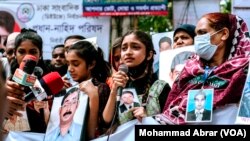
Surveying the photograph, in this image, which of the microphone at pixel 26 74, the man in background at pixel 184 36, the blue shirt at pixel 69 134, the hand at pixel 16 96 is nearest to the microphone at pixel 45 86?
the microphone at pixel 26 74

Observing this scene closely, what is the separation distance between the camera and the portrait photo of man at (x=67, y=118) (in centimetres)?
440

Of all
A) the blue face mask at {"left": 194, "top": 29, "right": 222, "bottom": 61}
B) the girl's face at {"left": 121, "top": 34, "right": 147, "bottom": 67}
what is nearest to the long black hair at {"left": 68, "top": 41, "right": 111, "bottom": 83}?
the girl's face at {"left": 121, "top": 34, "right": 147, "bottom": 67}

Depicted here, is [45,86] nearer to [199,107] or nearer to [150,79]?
[150,79]

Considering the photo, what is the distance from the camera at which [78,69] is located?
4469 millimetres

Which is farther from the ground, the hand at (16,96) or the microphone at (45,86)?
the hand at (16,96)

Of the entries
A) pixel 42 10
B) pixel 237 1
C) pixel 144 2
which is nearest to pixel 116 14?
pixel 144 2

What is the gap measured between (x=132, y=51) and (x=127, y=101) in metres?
0.37

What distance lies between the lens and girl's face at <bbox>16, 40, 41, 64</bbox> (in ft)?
15.6

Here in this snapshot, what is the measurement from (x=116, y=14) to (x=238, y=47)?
13.5 ft

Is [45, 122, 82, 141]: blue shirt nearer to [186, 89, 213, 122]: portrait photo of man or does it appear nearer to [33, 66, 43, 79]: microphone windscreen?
[33, 66, 43, 79]: microphone windscreen

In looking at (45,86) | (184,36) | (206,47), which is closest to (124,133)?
(45,86)

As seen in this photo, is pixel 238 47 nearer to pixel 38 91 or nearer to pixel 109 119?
pixel 109 119

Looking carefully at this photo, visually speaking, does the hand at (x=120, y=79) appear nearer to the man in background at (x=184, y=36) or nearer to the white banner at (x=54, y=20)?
the man in background at (x=184, y=36)

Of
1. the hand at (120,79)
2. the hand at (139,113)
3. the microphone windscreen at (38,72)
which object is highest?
the hand at (120,79)
